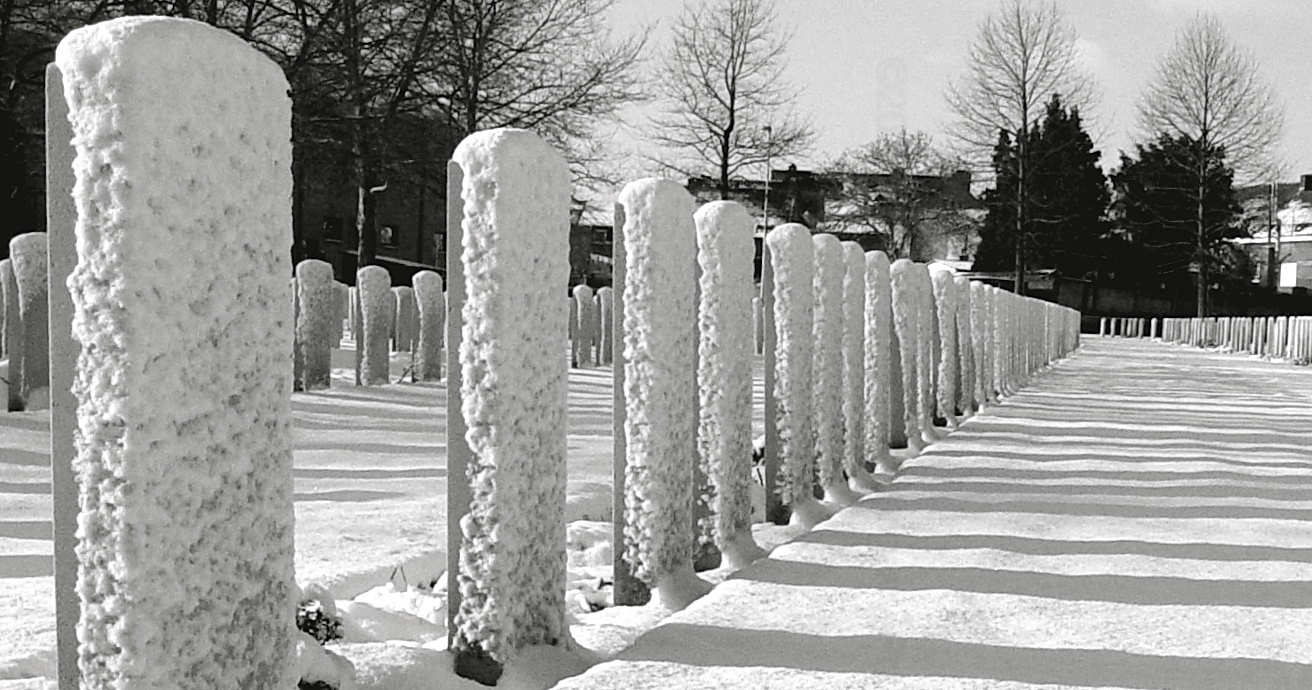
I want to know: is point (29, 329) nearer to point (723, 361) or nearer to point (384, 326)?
point (384, 326)

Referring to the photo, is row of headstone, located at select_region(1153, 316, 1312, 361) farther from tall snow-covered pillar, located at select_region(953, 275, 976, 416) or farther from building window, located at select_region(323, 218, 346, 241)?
building window, located at select_region(323, 218, 346, 241)

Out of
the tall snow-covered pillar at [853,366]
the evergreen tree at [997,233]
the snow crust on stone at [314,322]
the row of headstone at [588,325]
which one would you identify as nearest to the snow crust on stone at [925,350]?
the tall snow-covered pillar at [853,366]

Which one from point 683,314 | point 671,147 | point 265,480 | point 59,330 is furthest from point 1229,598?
point 671,147

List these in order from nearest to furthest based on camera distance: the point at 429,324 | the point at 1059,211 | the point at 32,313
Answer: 1. the point at 32,313
2. the point at 429,324
3. the point at 1059,211

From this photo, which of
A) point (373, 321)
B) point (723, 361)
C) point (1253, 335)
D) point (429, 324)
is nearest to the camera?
point (723, 361)

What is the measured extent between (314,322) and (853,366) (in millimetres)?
5603

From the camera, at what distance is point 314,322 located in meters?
10.7

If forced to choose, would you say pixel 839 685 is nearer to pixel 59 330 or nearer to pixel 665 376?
pixel 665 376

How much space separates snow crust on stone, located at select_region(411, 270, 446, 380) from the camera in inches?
479

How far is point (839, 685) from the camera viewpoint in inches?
122

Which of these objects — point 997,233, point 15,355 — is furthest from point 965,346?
point 997,233

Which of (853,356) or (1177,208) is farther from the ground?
(1177,208)

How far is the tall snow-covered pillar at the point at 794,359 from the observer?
5391 millimetres

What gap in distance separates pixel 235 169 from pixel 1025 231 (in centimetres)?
4086
